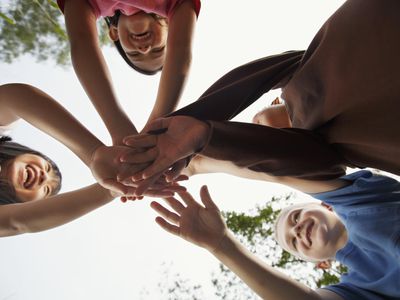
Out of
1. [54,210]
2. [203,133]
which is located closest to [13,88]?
[54,210]

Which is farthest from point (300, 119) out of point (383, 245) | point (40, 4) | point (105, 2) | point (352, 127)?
point (40, 4)

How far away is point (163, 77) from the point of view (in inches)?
33.1

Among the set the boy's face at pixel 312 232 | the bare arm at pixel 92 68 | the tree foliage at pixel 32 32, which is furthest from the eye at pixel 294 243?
the tree foliage at pixel 32 32

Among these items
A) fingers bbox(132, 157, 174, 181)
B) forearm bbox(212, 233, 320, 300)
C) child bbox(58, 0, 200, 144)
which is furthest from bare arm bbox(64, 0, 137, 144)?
forearm bbox(212, 233, 320, 300)

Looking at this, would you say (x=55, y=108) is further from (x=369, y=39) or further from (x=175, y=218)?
(x=369, y=39)

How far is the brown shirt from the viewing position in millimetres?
507

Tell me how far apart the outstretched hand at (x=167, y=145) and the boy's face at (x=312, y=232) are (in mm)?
578

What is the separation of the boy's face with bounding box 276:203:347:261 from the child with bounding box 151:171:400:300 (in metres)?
0.16

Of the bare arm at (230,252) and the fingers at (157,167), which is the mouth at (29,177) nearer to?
the bare arm at (230,252)

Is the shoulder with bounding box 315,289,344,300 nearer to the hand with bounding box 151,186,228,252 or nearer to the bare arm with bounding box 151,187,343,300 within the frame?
the bare arm with bounding box 151,187,343,300

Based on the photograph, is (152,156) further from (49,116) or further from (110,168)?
(49,116)

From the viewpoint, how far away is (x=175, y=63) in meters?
0.84

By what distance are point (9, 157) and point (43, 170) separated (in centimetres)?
10

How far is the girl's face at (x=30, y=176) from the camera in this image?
1.04 metres
